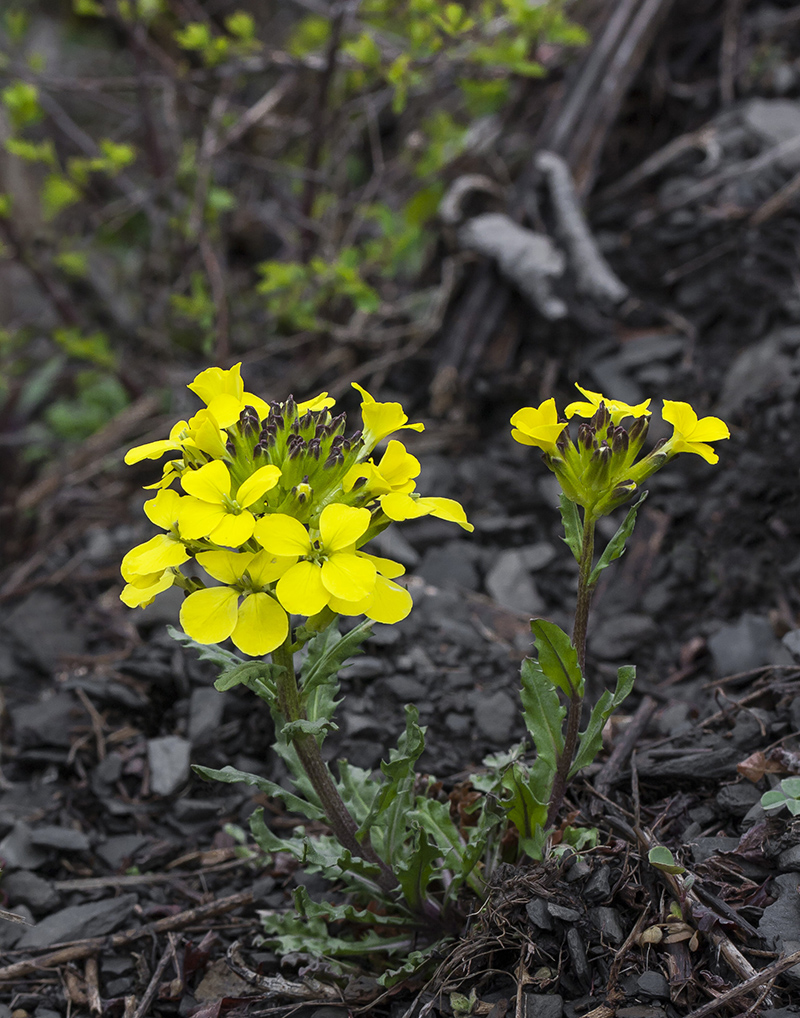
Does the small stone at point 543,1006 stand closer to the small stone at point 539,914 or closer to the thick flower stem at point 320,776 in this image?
the small stone at point 539,914

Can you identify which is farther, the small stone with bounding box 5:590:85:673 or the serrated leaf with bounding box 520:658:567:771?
the small stone with bounding box 5:590:85:673

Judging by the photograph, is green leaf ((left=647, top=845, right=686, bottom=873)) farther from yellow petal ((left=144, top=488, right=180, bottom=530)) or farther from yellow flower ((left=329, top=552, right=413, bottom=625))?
yellow petal ((left=144, top=488, right=180, bottom=530))

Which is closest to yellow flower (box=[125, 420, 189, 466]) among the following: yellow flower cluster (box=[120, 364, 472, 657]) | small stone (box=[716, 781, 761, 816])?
yellow flower cluster (box=[120, 364, 472, 657])

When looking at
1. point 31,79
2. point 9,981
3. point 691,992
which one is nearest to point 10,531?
point 31,79

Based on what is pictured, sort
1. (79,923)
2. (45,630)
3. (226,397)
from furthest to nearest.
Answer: (45,630) → (79,923) → (226,397)

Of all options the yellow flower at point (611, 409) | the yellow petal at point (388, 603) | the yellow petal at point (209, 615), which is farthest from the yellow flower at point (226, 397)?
the yellow flower at point (611, 409)

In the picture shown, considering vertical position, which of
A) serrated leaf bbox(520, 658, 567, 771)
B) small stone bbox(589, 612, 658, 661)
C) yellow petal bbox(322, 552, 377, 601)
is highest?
yellow petal bbox(322, 552, 377, 601)

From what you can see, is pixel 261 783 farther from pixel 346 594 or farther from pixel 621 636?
pixel 621 636

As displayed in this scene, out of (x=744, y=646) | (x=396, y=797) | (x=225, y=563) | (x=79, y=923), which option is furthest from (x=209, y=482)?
(x=744, y=646)
